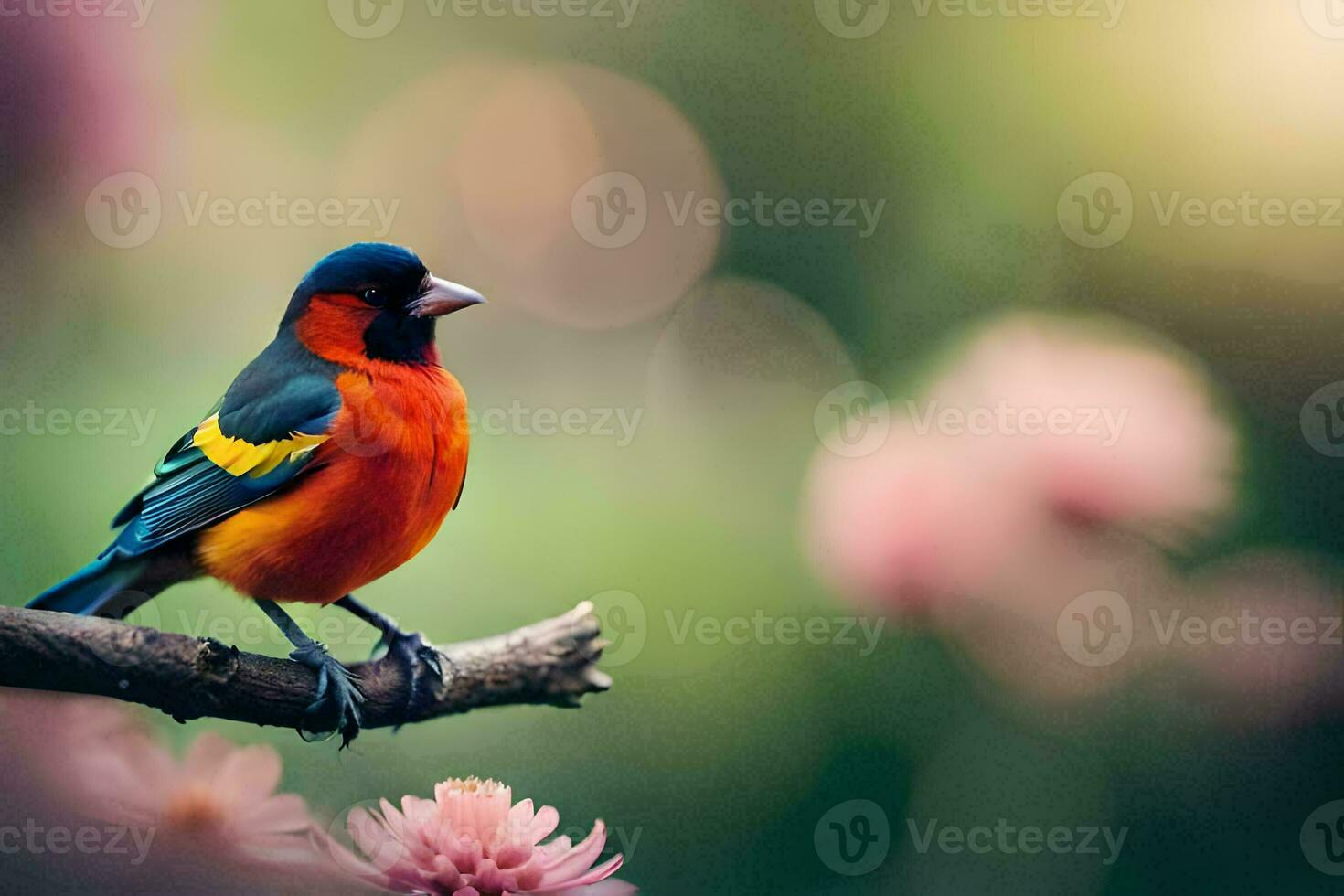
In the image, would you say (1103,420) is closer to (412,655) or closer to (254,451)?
(412,655)

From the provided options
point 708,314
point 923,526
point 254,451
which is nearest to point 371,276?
point 254,451

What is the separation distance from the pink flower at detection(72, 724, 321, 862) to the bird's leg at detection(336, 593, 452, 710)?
0.49ft

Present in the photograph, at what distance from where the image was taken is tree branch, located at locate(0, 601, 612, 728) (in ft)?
3.33

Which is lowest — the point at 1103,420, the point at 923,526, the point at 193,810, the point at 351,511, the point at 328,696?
the point at 193,810

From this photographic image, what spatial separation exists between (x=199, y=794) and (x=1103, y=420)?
38.6 inches

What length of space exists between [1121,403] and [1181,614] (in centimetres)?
25

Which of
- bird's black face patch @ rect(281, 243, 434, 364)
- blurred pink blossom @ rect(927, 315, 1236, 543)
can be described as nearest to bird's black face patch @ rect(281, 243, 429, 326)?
bird's black face patch @ rect(281, 243, 434, 364)

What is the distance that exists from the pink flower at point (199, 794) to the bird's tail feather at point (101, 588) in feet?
0.41

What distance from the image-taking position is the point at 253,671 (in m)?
1.07

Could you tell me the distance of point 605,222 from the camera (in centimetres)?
158

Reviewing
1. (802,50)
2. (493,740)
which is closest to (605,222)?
(802,50)

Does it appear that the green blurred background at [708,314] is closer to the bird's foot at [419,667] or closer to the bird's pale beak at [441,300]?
the bird's foot at [419,667]

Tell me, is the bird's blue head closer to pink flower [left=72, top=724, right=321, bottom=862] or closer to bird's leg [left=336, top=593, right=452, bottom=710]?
bird's leg [left=336, top=593, right=452, bottom=710]

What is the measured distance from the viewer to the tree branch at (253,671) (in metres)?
1.02
